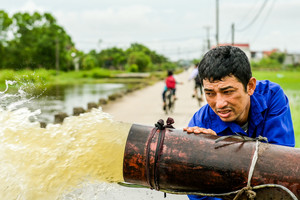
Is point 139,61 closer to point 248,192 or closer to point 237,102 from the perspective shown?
point 237,102

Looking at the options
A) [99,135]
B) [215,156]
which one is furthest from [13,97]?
[215,156]

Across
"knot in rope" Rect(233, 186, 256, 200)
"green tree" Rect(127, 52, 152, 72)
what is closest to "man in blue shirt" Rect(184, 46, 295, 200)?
"knot in rope" Rect(233, 186, 256, 200)

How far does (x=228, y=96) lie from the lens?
229cm

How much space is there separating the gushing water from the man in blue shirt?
2.02 ft

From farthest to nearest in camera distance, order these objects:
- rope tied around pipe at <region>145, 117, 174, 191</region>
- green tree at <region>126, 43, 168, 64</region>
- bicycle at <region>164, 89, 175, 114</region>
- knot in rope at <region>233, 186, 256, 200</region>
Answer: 1. green tree at <region>126, 43, 168, 64</region>
2. bicycle at <region>164, 89, 175, 114</region>
3. rope tied around pipe at <region>145, 117, 174, 191</region>
4. knot in rope at <region>233, 186, 256, 200</region>

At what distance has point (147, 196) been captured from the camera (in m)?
4.02

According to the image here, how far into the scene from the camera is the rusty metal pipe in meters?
2.07

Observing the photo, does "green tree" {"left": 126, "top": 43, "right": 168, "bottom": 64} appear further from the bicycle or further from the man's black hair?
the man's black hair

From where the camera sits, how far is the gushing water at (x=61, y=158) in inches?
98.8

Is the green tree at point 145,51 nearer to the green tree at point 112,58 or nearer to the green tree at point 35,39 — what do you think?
the green tree at point 112,58

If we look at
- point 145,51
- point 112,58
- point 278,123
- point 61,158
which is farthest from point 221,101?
point 145,51

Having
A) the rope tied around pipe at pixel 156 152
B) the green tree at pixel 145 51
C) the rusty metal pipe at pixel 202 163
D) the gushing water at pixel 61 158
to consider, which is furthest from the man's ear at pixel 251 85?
the green tree at pixel 145 51

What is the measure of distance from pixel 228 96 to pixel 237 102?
0.09m

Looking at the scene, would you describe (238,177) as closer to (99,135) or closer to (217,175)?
(217,175)
